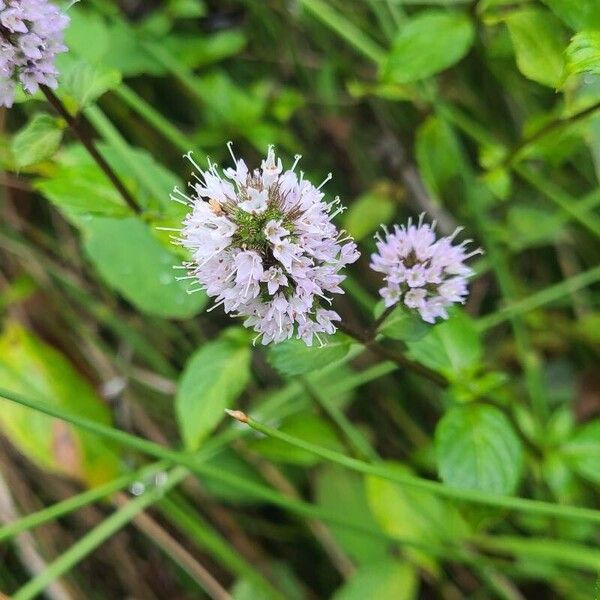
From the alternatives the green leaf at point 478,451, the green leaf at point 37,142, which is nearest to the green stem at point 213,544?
the green leaf at point 478,451

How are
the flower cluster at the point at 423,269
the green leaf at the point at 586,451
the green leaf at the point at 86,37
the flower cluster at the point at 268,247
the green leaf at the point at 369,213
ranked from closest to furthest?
the flower cluster at the point at 268,247
the flower cluster at the point at 423,269
the green leaf at the point at 586,451
the green leaf at the point at 86,37
the green leaf at the point at 369,213

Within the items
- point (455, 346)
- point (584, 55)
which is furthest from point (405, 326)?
point (584, 55)

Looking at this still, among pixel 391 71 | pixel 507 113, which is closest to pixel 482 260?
pixel 507 113

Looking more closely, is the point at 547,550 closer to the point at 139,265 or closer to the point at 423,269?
the point at 423,269

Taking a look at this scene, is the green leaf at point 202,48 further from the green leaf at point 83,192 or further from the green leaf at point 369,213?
the green leaf at point 83,192

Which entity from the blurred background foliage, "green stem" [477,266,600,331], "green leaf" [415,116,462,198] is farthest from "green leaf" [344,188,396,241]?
"green stem" [477,266,600,331]

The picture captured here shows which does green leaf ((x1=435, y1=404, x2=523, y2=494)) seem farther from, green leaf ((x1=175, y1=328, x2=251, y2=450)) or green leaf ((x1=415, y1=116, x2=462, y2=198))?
green leaf ((x1=415, y1=116, x2=462, y2=198))

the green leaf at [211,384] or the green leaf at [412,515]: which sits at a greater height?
the green leaf at [412,515]

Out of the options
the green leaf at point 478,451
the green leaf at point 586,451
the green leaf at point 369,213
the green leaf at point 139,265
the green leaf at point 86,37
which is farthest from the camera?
the green leaf at point 369,213
